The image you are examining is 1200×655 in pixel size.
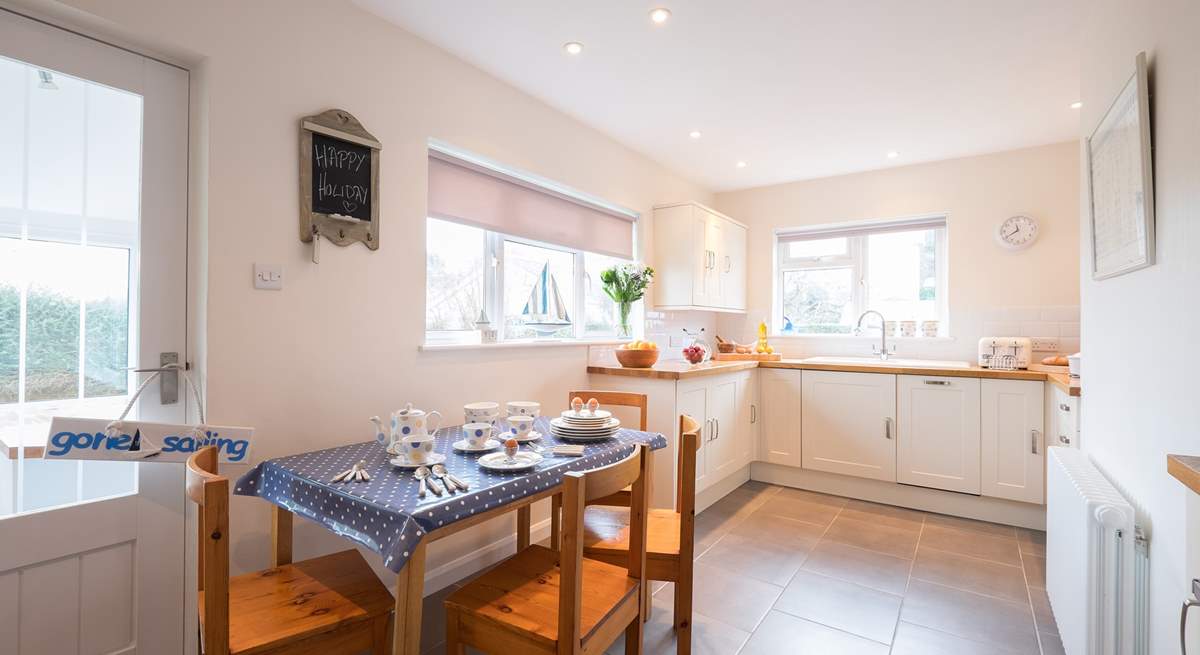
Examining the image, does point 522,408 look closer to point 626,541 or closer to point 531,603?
point 626,541

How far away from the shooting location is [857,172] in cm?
437

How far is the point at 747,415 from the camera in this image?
395 centimetres

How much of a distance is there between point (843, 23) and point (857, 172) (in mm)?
2365

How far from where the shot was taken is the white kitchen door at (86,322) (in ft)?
4.85

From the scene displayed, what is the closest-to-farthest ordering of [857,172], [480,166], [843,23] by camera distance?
[843,23]
[480,166]
[857,172]

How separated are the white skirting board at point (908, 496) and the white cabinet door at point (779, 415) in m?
0.14

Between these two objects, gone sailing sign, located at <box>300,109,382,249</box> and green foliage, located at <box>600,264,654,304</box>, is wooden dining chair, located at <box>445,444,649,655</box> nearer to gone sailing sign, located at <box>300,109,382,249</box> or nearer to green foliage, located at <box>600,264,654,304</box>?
gone sailing sign, located at <box>300,109,382,249</box>

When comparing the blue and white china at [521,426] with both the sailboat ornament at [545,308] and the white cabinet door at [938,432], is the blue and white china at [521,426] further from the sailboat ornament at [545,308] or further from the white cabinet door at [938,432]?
the white cabinet door at [938,432]

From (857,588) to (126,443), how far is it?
9.28 ft

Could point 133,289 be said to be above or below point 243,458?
above

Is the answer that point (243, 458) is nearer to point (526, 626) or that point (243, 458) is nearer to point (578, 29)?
point (526, 626)

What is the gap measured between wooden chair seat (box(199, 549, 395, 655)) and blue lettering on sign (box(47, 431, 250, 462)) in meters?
0.39

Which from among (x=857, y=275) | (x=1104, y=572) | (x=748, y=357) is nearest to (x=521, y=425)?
(x=1104, y=572)

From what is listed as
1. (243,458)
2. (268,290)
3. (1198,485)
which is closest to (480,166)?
(268,290)
